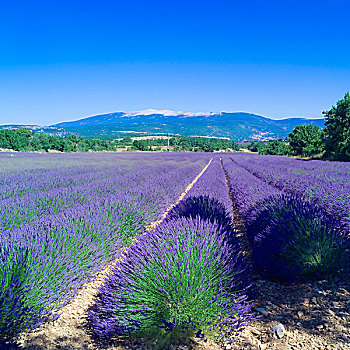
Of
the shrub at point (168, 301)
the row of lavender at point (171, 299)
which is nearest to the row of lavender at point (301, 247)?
the row of lavender at point (171, 299)

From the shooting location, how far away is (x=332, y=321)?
6.69 feet

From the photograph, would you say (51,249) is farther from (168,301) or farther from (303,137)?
(303,137)

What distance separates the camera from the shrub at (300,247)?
2.76 m

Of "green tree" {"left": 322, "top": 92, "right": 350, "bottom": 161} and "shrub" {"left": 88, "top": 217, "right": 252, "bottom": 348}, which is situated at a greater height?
"green tree" {"left": 322, "top": 92, "right": 350, "bottom": 161}

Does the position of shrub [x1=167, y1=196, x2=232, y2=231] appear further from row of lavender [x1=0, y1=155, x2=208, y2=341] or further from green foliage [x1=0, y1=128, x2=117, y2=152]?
green foliage [x1=0, y1=128, x2=117, y2=152]

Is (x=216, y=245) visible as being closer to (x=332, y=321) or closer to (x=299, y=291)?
(x=299, y=291)

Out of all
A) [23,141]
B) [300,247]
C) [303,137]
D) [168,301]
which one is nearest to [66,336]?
[168,301]

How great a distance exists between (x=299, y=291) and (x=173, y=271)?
1.42 meters

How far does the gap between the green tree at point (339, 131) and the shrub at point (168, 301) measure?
33.2m

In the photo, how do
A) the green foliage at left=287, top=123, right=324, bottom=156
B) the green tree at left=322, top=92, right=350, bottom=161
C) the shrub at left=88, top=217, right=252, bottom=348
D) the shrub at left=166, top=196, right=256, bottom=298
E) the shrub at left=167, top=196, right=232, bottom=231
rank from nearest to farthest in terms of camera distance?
the shrub at left=88, top=217, right=252, bottom=348
the shrub at left=166, top=196, right=256, bottom=298
the shrub at left=167, top=196, right=232, bottom=231
the green tree at left=322, top=92, right=350, bottom=161
the green foliage at left=287, top=123, right=324, bottom=156

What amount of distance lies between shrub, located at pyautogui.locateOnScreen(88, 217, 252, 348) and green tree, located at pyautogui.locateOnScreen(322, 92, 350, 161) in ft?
109

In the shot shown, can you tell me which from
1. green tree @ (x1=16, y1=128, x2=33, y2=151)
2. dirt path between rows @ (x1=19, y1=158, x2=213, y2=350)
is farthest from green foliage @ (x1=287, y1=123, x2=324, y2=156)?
green tree @ (x1=16, y1=128, x2=33, y2=151)

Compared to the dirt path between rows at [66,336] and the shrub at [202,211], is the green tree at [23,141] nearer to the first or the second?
the shrub at [202,211]

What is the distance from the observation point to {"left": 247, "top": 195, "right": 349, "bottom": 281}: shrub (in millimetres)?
2758
